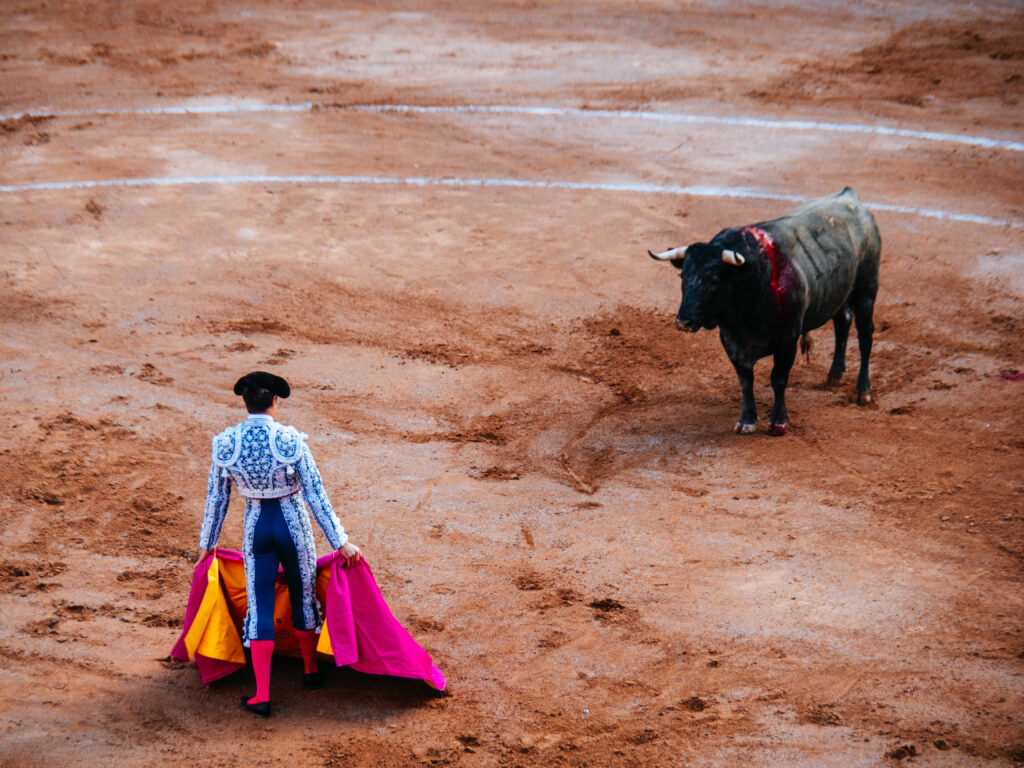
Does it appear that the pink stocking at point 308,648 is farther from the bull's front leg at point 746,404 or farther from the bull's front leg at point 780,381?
the bull's front leg at point 780,381

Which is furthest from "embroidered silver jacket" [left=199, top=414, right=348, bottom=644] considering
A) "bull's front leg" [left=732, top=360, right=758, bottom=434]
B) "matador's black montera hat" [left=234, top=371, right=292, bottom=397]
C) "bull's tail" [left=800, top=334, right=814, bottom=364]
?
"bull's tail" [left=800, top=334, right=814, bottom=364]

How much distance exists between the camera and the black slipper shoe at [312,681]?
5.81m

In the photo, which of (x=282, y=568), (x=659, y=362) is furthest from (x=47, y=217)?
(x=282, y=568)

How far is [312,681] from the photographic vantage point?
19.1 feet

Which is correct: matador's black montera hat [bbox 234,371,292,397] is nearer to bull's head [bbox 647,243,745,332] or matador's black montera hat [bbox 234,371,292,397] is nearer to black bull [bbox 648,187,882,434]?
bull's head [bbox 647,243,745,332]

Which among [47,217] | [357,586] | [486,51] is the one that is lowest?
[357,586]

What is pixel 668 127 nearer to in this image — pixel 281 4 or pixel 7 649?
pixel 281 4

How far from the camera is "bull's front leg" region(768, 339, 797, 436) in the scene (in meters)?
8.66

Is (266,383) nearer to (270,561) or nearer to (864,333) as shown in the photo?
(270,561)

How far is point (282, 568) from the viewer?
5762 mm

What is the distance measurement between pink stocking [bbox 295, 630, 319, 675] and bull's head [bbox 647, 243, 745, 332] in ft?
12.9

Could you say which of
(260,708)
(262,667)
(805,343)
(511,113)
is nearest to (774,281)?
(805,343)

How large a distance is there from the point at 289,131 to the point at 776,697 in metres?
11.2

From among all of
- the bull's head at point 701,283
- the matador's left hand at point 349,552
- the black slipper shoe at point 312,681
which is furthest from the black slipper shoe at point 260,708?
the bull's head at point 701,283
